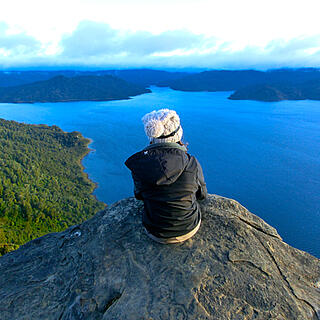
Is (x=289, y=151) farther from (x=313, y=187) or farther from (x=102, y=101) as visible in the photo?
(x=102, y=101)

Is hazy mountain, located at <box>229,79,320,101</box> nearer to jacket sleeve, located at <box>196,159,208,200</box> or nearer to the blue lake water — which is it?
the blue lake water

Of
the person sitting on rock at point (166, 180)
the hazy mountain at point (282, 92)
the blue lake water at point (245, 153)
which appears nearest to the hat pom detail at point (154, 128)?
the person sitting on rock at point (166, 180)

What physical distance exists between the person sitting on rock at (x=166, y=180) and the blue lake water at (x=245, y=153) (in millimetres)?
26492

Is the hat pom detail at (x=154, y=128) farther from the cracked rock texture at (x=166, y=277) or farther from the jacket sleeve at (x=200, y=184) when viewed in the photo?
the cracked rock texture at (x=166, y=277)

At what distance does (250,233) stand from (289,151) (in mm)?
82701

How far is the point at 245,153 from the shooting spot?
258ft

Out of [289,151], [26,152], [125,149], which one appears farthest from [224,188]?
[26,152]

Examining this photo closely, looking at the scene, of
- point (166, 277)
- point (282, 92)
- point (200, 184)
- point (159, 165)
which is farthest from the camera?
point (282, 92)

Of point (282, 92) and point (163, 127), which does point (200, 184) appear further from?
point (282, 92)

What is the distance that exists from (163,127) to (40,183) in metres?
75.0

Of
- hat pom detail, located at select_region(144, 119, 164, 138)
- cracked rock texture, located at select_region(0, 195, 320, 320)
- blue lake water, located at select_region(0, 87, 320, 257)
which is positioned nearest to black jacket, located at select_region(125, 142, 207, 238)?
hat pom detail, located at select_region(144, 119, 164, 138)

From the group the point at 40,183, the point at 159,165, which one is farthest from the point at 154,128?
the point at 40,183

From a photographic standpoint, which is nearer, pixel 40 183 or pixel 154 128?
pixel 154 128

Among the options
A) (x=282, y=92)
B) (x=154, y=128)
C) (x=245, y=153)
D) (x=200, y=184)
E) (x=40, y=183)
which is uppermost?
(x=154, y=128)
